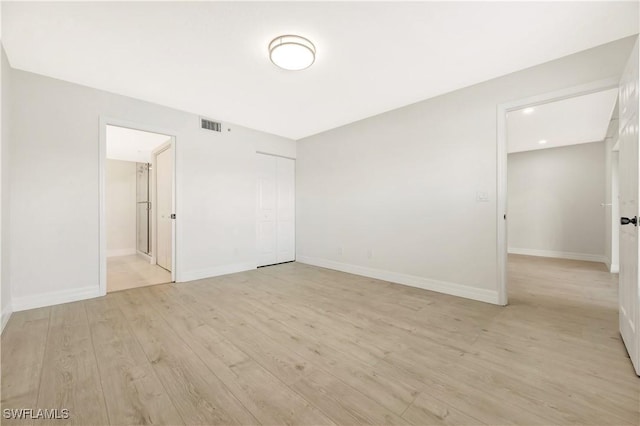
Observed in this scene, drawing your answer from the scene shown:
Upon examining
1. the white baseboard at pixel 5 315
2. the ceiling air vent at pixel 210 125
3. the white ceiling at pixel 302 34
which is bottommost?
the white baseboard at pixel 5 315

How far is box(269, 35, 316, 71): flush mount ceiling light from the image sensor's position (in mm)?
2162

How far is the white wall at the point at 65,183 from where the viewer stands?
2.68 meters

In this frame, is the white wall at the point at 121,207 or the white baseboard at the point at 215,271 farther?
the white wall at the point at 121,207

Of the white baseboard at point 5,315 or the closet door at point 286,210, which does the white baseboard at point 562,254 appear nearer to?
the closet door at point 286,210

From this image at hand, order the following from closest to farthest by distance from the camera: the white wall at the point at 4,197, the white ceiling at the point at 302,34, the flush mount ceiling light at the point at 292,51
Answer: the white ceiling at the point at 302,34 → the flush mount ceiling light at the point at 292,51 → the white wall at the point at 4,197

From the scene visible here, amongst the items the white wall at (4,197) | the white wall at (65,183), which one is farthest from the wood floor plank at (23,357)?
the white wall at (65,183)

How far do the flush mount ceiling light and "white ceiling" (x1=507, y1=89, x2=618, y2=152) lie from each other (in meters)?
2.88

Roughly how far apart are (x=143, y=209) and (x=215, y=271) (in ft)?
11.6

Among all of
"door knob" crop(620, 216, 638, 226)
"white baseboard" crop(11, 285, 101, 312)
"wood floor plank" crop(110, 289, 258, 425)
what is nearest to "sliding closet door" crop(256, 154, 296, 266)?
"white baseboard" crop(11, 285, 101, 312)

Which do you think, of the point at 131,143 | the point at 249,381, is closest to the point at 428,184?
the point at 249,381

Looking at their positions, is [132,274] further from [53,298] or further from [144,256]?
[144,256]

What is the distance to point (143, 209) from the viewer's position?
245 inches

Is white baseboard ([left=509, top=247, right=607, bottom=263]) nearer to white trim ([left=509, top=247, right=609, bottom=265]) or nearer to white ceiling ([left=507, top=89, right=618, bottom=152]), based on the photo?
white trim ([left=509, top=247, right=609, bottom=265])

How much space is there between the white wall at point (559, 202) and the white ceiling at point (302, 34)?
15.4 ft
